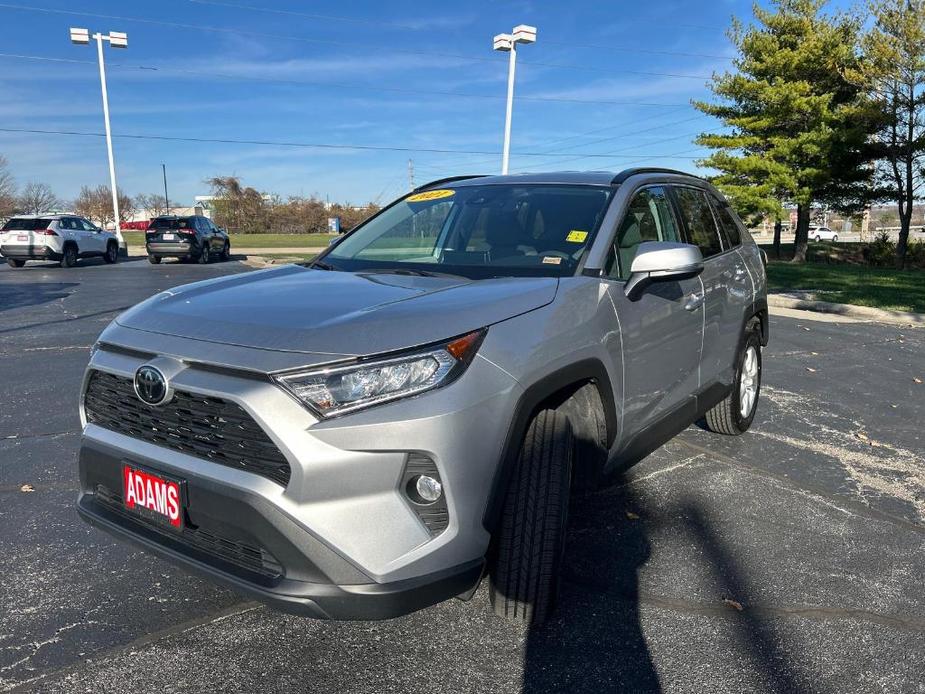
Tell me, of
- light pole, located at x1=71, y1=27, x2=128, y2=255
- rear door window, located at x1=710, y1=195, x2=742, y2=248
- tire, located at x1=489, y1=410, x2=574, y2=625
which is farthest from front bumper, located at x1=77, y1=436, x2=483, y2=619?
light pole, located at x1=71, y1=27, x2=128, y2=255

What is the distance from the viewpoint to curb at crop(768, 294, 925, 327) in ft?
34.8

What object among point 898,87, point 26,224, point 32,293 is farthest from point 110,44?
point 898,87

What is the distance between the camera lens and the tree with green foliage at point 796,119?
2267 centimetres

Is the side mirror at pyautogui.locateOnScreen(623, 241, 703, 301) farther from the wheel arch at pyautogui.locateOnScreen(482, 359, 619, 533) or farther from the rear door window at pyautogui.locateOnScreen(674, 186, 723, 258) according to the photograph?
the rear door window at pyautogui.locateOnScreen(674, 186, 723, 258)

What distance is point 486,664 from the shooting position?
2.48m

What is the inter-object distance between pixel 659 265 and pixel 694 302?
0.87 m

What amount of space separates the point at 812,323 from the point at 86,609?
10.0m

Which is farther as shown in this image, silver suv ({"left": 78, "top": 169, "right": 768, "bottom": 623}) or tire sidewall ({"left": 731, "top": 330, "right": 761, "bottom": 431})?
tire sidewall ({"left": 731, "top": 330, "right": 761, "bottom": 431})

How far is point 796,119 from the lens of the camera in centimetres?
2339

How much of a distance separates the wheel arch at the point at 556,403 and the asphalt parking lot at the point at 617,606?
0.59 meters

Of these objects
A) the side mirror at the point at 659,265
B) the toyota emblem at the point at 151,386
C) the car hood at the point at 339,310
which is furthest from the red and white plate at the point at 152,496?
the side mirror at the point at 659,265

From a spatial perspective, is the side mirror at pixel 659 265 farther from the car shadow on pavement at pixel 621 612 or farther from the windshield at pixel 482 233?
the car shadow on pavement at pixel 621 612

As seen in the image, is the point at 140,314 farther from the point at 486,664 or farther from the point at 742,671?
the point at 742,671

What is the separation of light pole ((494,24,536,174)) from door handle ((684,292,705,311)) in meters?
20.1
